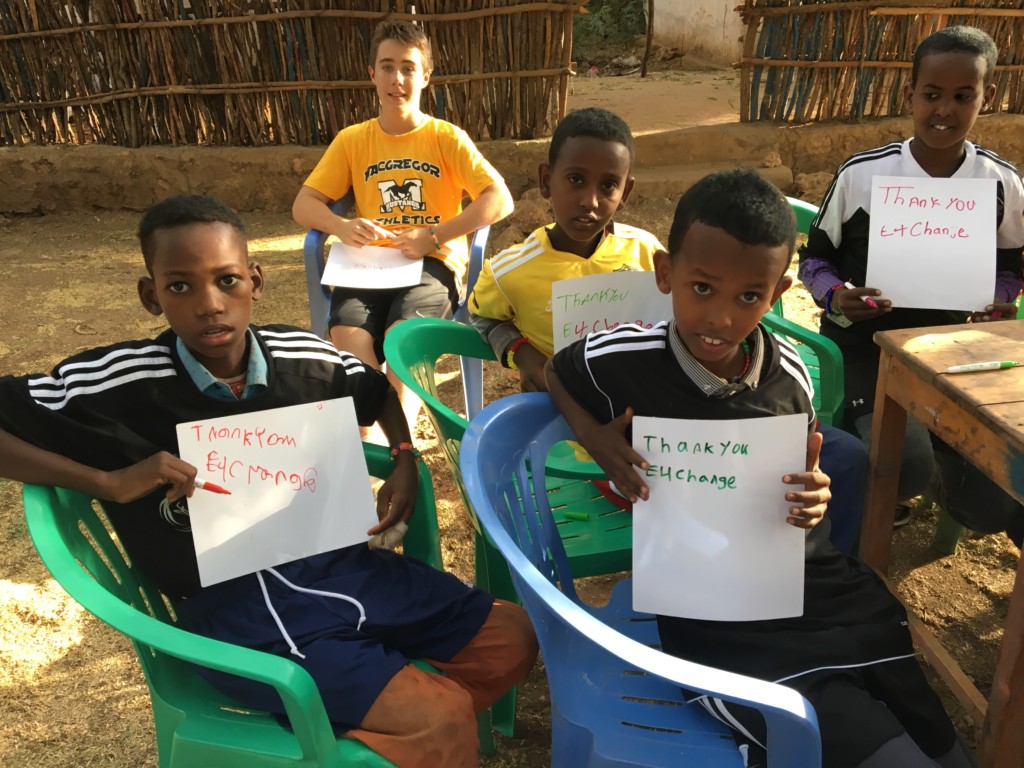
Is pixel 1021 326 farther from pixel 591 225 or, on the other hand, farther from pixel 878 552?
pixel 591 225

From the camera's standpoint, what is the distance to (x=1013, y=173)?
229 centimetres

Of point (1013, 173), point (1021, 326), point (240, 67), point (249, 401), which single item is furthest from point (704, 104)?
point (249, 401)

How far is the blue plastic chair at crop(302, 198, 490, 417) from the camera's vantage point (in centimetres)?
303

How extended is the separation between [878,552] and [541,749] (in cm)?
92

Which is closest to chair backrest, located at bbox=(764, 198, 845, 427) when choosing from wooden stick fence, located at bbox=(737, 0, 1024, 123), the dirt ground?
the dirt ground

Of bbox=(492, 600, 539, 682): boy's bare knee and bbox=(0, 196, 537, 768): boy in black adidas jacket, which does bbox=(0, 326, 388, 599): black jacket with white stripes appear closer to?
bbox=(0, 196, 537, 768): boy in black adidas jacket

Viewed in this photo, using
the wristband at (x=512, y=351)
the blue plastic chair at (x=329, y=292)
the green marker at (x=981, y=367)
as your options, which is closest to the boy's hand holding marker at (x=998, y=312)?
the green marker at (x=981, y=367)

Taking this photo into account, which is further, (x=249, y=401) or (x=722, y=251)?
(x=249, y=401)

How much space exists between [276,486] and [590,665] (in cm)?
69

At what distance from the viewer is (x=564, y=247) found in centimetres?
229

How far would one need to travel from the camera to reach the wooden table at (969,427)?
1414 millimetres

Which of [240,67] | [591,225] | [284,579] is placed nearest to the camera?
[284,579]

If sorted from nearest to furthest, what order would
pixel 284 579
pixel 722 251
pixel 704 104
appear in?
pixel 722 251 → pixel 284 579 → pixel 704 104

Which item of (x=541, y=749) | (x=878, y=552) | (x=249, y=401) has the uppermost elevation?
(x=249, y=401)
